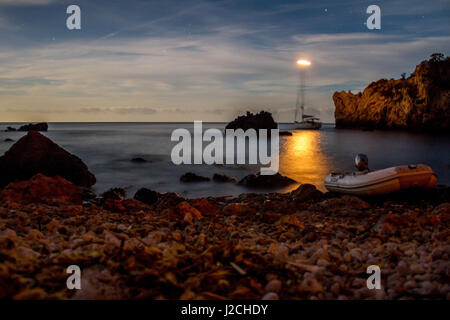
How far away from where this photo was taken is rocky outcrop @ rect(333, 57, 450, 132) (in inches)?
2571

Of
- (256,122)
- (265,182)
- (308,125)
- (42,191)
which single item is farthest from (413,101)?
(42,191)

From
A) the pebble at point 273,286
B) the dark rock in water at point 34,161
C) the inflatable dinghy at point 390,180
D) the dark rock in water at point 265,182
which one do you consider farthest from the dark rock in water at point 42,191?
the dark rock in water at point 265,182

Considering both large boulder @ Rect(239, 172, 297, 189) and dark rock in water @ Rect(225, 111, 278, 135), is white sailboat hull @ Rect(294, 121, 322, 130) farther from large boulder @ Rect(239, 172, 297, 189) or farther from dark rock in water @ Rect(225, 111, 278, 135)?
large boulder @ Rect(239, 172, 297, 189)

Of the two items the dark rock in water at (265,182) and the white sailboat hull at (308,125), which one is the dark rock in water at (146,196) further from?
the white sailboat hull at (308,125)

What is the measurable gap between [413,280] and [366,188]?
6638 mm

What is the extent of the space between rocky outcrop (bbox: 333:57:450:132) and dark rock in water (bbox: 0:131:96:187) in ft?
246

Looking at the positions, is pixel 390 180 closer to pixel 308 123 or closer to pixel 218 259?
pixel 218 259

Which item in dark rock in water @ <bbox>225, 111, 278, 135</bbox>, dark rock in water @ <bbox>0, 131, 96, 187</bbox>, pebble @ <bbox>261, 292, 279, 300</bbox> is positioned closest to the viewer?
pebble @ <bbox>261, 292, 279, 300</bbox>

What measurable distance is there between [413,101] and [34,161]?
254 ft

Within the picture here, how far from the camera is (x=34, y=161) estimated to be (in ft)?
43.8

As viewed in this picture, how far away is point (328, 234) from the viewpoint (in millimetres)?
4930

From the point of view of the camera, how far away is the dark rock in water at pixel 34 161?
13219 millimetres

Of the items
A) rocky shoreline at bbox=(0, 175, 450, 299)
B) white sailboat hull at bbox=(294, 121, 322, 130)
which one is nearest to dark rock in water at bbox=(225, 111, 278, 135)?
white sailboat hull at bbox=(294, 121, 322, 130)

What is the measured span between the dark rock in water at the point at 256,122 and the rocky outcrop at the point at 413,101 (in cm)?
3029
